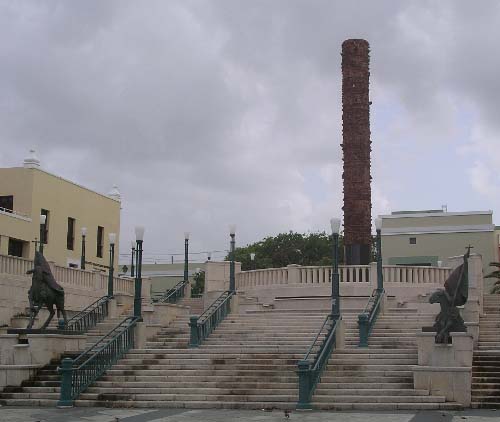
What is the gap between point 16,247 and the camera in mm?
48688

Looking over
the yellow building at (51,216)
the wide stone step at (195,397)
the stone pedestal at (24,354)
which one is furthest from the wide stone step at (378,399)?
the yellow building at (51,216)

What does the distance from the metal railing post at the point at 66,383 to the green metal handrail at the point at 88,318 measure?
7.67 metres

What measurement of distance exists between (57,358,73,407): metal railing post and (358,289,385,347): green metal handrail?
344 inches

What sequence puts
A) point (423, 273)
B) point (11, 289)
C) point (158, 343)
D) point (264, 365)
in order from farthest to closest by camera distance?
point (423, 273) → point (11, 289) → point (158, 343) → point (264, 365)

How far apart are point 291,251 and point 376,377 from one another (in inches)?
2255

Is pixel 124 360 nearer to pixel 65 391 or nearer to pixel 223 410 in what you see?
pixel 65 391

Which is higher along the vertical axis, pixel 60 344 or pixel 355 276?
pixel 355 276

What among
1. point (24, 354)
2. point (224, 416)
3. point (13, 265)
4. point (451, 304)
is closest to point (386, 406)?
point (451, 304)

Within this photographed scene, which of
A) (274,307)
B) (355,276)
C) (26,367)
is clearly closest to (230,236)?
(274,307)

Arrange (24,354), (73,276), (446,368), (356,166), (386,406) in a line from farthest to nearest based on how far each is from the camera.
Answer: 1. (356,166)
2. (73,276)
3. (24,354)
4. (446,368)
5. (386,406)

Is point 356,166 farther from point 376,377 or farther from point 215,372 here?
point 376,377

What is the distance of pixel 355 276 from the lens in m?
34.5

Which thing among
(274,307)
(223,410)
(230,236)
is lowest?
(223,410)

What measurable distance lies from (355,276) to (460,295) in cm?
1317
